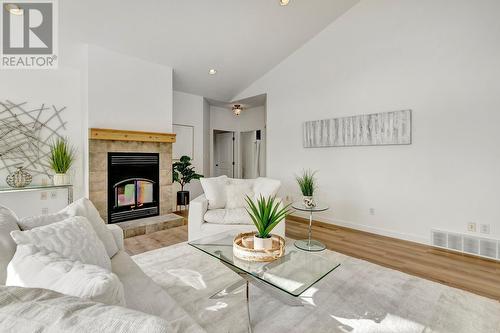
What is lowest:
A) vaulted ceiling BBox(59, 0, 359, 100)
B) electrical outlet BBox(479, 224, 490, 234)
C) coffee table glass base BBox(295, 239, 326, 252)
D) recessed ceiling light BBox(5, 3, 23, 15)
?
coffee table glass base BBox(295, 239, 326, 252)

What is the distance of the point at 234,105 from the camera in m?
6.47

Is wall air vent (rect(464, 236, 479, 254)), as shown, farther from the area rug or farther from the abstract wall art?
the abstract wall art

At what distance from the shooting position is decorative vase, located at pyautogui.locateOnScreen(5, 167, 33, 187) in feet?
11.3

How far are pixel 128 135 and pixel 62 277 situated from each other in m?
3.44

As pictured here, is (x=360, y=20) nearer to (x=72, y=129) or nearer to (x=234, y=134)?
(x=234, y=134)

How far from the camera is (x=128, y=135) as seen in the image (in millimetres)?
3854

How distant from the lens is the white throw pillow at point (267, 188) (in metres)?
3.25

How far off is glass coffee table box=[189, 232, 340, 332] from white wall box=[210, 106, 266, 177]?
4.70 m

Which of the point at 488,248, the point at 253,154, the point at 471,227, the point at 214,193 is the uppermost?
the point at 253,154

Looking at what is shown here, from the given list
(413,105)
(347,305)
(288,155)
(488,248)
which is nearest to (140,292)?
(347,305)

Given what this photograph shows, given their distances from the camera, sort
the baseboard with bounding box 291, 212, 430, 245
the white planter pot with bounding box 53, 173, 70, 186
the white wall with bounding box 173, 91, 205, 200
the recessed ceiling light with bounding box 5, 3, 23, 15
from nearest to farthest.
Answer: the recessed ceiling light with bounding box 5, 3, 23, 15
the baseboard with bounding box 291, 212, 430, 245
the white planter pot with bounding box 53, 173, 70, 186
the white wall with bounding box 173, 91, 205, 200

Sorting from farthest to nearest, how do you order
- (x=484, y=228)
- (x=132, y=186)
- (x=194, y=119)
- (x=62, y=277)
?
(x=194, y=119), (x=132, y=186), (x=484, y=228), (x=62, y=277)

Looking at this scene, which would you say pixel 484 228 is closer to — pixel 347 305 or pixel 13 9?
pixel 347 305

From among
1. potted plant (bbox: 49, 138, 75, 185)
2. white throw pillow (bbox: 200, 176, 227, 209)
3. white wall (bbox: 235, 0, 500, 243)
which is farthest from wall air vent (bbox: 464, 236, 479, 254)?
potted plant (bbox: 49, 138, 75, 185)
